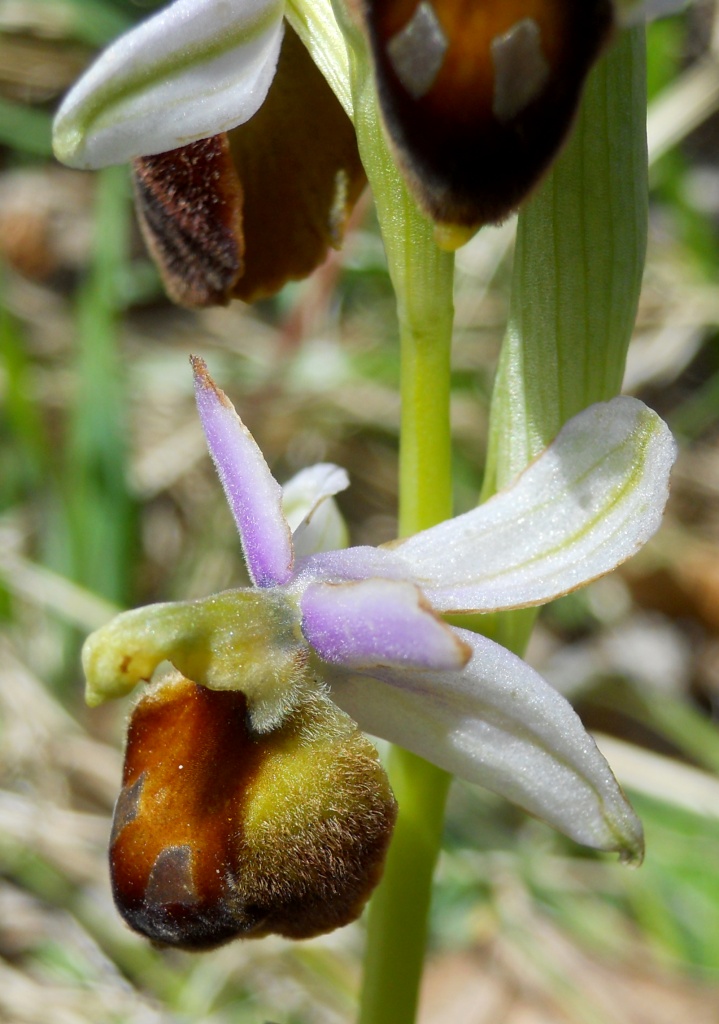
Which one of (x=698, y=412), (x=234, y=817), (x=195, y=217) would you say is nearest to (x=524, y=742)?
(x=234, y=817)

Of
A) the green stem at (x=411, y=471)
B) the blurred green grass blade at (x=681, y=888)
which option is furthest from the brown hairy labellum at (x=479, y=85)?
the blurred green grass blade at (x=681, y=888)

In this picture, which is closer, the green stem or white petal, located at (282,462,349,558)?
the green stem

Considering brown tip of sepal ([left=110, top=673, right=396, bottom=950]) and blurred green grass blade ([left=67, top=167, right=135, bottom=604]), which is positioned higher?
brown tip of sepal ([left=110, top=673, right=396, bottom=950])

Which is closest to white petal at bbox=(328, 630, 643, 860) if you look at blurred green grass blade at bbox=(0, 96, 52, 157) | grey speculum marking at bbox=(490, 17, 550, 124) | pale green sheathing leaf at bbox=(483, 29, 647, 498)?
pale green sheathing leaf at bbox=(483, 29, 647, 498)

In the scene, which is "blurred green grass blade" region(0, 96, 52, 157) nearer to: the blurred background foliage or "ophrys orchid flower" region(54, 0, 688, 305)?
the blurred background foliage

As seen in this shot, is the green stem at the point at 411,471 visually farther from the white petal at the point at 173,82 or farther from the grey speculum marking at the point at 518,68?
the grey speculum marking at the point at 518,68

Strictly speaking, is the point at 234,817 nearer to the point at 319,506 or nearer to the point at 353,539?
the point at 319,506
